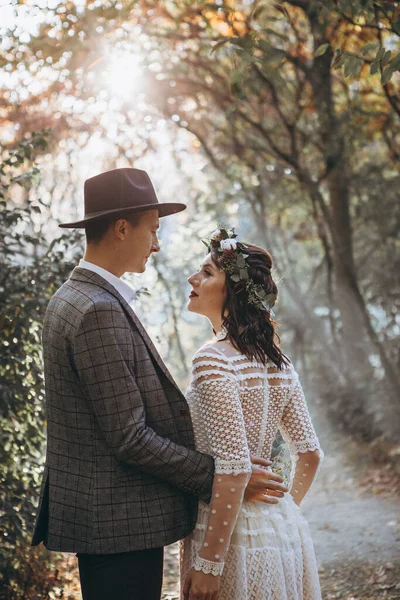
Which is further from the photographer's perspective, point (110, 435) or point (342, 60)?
point (342, 60)

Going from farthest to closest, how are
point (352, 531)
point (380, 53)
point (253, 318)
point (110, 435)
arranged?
point (352, 531) → point (380, 53) → point (253, 318) → point (110, 435)

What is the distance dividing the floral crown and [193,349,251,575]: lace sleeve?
38cm

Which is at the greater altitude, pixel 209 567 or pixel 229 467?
pixel 229 467

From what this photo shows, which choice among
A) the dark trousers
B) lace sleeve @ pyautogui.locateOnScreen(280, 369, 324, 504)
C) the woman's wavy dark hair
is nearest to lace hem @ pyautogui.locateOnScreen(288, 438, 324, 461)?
lace sleeve @ pyautogui.locateOnScreen(280, 369, 324, 504)

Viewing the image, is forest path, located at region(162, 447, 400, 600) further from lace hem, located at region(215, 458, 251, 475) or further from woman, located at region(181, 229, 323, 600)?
lace hem, located at region(215, 458, 251, 475)

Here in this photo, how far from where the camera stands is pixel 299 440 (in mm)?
2551

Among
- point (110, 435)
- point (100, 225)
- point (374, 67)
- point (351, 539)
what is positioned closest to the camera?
point (110, 435)

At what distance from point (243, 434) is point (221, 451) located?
98mm

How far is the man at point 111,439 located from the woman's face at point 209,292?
415 mm

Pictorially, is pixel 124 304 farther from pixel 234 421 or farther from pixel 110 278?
pixel 234 421

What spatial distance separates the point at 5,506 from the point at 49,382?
1886mm

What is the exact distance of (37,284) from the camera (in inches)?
159

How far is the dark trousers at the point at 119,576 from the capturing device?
2.06m

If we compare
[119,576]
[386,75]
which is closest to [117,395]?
[119,576]
